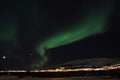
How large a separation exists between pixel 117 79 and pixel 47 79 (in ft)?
25.6

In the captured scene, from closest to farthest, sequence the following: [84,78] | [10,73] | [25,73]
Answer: [84,78] → [25,73] → [10,73]

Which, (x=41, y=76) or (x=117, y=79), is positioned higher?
(x=41, y=76)

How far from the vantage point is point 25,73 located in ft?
90.9

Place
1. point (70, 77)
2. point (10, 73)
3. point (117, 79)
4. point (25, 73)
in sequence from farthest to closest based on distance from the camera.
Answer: point (10, 73) < point (25, 73) < point (70, 77) < point (117, 79)

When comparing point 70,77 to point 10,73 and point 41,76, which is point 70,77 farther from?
point 10,73

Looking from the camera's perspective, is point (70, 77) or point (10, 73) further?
point (10, 73)

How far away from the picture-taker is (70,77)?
22844 millimetres

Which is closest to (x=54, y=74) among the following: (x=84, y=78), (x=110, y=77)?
(x=84, y=78)

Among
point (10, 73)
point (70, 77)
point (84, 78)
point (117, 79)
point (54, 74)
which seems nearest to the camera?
point (117, 79)

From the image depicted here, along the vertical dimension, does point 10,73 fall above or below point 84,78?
above

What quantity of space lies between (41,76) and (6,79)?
3948mm

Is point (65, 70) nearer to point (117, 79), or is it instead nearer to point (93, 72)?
point (93, 72)

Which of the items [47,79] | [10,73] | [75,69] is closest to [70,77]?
[75,69]

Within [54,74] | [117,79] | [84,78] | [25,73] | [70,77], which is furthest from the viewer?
[25,73]
